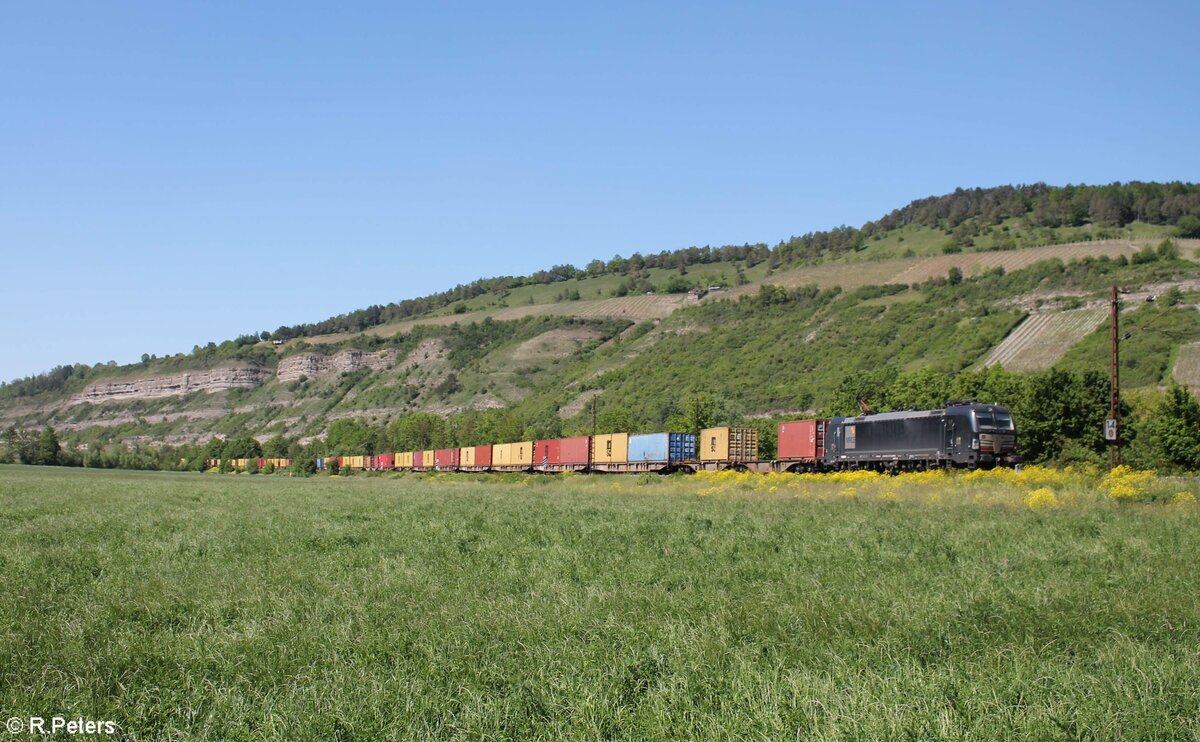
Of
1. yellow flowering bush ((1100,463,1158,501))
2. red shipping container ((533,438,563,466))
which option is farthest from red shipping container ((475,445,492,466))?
yellow flowering bush ((1100,463,1158,501))

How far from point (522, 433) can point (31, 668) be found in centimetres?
12019

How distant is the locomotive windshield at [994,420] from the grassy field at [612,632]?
949 inches

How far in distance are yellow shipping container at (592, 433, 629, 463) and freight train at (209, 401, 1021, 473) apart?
0.25 feet

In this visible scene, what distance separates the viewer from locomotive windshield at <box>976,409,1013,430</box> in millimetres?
39438

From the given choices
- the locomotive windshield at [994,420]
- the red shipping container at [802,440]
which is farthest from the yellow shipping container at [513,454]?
the locomotive windshield at [994,420]

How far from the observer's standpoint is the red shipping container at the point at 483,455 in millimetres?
87188

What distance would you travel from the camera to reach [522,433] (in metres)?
127

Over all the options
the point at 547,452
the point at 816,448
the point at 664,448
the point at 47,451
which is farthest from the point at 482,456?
the point at 47,451

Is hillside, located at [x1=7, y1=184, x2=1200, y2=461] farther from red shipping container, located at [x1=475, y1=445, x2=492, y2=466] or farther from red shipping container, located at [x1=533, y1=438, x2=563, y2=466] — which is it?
red shipping container, located at [x1=533, y1=438, x2=563, y2=466]

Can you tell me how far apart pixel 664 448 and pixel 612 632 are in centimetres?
5309

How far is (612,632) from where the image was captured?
809 centimetres

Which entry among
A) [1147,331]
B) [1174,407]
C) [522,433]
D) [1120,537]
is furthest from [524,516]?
[522,433]

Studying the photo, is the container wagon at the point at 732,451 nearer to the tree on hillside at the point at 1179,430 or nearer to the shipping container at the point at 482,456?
the tree on hillside at the point at 1179,430

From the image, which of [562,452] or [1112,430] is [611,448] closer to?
[562,452]
